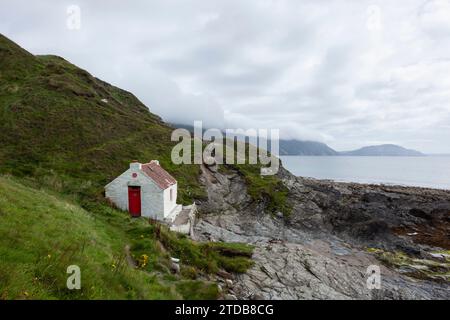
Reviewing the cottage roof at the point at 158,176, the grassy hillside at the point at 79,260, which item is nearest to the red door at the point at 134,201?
the cottage roof at the point at 158,176

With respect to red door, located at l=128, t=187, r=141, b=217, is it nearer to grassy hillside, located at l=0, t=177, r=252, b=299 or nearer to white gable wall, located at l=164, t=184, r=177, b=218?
white gable wall, located at l=164, t=184, r=177, b=218

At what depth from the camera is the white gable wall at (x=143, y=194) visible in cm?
3056

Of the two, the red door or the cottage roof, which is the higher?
the cottage roof

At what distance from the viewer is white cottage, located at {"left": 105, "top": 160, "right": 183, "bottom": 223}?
30.6 metres

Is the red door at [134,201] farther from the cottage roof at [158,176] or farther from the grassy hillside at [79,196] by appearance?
the grassy hillside at [79,196]

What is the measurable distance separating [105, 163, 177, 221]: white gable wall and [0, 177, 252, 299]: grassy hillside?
819 cm

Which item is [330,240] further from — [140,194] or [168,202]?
[140,194]

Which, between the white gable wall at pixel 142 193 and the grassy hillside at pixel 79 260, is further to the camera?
the white gable wall at pixel 142 193

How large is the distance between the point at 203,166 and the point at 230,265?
32.6 metres

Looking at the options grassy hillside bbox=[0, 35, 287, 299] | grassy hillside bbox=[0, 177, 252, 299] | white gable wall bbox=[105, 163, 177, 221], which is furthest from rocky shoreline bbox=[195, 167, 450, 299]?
grassy hillside bbox=[0, 177, 252, 299]

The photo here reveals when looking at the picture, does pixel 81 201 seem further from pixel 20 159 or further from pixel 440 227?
pixel 440 227

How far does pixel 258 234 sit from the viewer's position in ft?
127

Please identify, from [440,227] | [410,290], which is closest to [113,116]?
[410,290]

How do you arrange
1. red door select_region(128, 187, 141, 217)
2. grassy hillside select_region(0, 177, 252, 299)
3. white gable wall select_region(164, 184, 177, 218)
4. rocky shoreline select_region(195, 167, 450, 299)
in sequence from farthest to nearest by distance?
white gable wall select_region(164, 184, 177, 218) → red door select_region(128, 187, 141, 217) → rocky shoreline select_region(195, 167, 450, 299) → grassy hillside select_region(0, 177, 252, 299)
